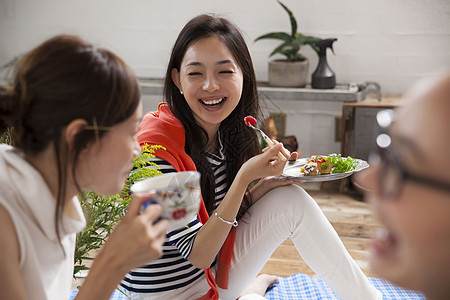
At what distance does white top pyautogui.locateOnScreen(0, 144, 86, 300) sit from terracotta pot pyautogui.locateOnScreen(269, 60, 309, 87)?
2.59 meters

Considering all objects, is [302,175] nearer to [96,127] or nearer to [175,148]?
[175,148]


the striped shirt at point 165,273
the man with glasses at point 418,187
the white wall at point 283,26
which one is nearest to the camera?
the man with glasses at point 418,187

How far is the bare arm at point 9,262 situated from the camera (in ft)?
3.05

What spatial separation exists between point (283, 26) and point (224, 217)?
244 cm

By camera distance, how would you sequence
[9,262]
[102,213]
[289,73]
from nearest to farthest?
[9,262]
[102,213]
[289,73]

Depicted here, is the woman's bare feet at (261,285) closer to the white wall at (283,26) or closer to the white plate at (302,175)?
the white plate at (302,175)

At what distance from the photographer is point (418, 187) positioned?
714 millimetres

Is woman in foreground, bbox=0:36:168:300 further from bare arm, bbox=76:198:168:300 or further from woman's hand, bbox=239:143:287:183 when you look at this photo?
woman's hand, bbox=239:143:287:183

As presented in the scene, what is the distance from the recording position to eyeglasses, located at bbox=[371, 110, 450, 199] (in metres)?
0.71

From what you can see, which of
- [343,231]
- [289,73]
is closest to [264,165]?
[343,231]

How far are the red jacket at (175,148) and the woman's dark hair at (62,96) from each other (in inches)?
25.0

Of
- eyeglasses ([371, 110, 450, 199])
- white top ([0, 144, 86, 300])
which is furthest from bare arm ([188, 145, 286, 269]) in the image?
eyeglasses ([371, 110, 450, 199])

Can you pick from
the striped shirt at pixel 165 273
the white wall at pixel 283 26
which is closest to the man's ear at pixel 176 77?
the striped shirt at pixel 165 273

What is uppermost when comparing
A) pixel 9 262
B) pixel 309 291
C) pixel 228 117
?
pixel 228 117
